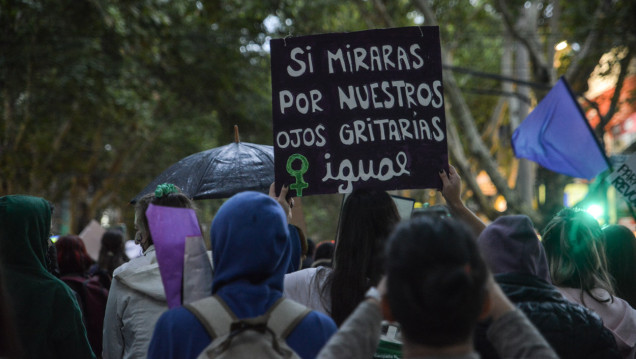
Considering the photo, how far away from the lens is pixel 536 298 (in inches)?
98.9

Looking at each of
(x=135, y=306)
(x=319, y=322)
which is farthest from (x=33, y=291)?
(x=319, y=322)

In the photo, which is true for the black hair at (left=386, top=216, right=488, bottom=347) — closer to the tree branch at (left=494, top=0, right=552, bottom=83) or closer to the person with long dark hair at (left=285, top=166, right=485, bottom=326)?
the person with long dark hair at (left=285, top=166, right=485, bottom=326)

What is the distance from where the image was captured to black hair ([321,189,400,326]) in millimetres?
2709

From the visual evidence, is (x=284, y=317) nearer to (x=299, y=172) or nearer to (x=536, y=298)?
(x=536, y=298)

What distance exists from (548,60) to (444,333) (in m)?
12.6

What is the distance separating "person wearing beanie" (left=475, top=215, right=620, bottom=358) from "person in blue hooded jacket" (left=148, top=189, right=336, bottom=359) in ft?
2.15

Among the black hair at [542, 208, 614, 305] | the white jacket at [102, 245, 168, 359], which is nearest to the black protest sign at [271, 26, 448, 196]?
the black hair at [542, 208, 614, 305]

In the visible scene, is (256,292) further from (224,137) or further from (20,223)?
(224,137)

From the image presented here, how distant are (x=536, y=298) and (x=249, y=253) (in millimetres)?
1075

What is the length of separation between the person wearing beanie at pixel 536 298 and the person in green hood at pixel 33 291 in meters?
1.82

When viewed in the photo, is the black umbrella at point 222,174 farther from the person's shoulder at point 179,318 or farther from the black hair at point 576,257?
the person's shoulder at point 179,318

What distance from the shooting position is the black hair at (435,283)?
1.67 meters

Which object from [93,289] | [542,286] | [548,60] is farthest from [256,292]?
[548,60]

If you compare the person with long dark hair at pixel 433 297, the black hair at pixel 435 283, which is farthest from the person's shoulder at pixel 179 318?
the black hair at pixel 435 283
